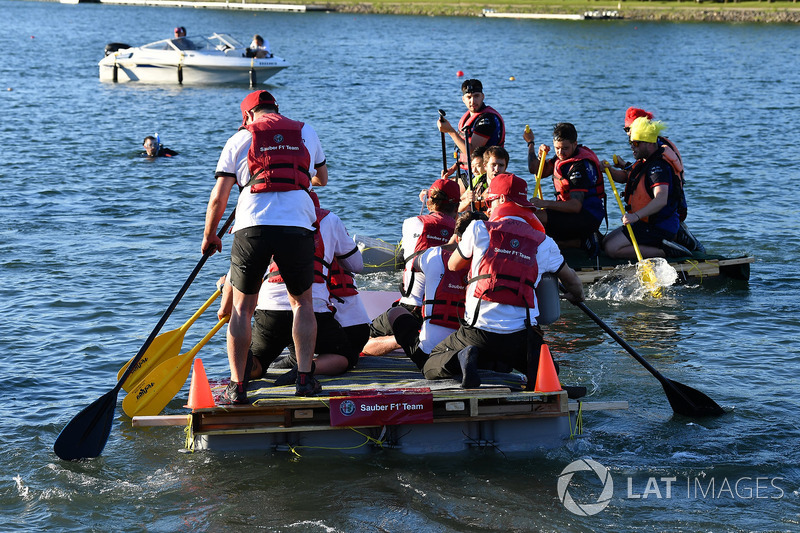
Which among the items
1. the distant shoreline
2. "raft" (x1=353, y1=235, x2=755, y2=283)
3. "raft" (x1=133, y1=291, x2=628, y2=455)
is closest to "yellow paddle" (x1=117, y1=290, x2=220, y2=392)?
"raft" (x1=133, y1=291, x2=628, y2=455)

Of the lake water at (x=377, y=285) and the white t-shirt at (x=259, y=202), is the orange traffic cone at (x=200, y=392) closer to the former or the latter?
the lake water at (x=377, y=285)

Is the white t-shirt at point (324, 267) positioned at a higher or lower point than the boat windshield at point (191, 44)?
lower

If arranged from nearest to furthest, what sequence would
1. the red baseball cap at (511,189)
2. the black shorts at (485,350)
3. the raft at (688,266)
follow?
the black shorts at (485,350)
the red baseball cap at (511,189)
the raft at (688,266)

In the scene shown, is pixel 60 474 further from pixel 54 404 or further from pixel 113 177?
pixel 113 177

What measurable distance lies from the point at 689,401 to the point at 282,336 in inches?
143

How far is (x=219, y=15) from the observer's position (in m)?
81.9

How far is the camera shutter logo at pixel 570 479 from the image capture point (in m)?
6.60

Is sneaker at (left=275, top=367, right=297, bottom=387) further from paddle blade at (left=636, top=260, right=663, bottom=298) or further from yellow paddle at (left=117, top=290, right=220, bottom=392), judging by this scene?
paddle blade at (left=636, top=260, right=663, bottom=298)

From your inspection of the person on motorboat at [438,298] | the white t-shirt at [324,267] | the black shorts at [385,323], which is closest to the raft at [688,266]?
the black shorts at [385,323]

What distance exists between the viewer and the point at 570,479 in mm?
6949

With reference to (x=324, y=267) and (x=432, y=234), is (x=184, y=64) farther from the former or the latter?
(x=324, y=267)

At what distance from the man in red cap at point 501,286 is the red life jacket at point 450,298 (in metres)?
0.26

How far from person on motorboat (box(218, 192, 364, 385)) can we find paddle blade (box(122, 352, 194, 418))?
0.68 metres

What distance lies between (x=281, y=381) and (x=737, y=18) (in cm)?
6639
